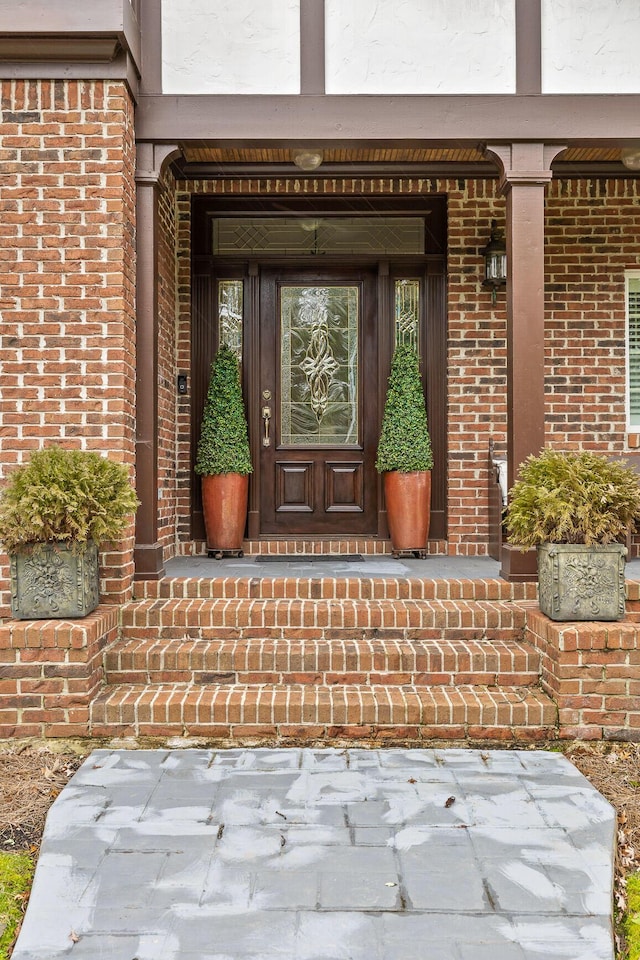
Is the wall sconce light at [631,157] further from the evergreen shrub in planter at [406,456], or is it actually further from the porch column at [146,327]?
the porch column at [146,327]

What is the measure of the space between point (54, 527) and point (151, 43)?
110 inches

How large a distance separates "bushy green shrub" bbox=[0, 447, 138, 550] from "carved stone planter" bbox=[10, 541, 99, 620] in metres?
0.06

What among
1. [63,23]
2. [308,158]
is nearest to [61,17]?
[63,23]

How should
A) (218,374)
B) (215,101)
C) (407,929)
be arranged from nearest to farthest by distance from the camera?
(407,929)
(215,101)
(218,374)

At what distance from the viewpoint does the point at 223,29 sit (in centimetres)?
400

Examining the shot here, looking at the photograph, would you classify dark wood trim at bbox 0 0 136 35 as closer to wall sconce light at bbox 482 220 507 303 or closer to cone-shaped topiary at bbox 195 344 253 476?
cone-shaped topiary at bbox 195 344 253 476

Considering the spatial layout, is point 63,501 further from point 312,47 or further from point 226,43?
point 312,47

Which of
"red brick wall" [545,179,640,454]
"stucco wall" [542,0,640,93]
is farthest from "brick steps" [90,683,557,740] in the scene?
"stucco wall" [542,0,640,93]

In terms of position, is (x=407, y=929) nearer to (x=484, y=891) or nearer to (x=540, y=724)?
(x=484, y=891)

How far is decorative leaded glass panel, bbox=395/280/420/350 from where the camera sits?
542 cm

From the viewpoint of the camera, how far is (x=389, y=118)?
404cm

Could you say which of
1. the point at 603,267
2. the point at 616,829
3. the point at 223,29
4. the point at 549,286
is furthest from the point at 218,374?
the point at 616,829

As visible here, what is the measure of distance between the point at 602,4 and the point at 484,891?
4543mm

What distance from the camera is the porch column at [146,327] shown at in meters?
3.98
